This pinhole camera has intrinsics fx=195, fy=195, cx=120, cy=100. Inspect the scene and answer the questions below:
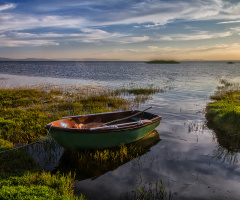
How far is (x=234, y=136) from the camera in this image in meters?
9.94

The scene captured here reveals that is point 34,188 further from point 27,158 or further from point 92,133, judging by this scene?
point 92,133

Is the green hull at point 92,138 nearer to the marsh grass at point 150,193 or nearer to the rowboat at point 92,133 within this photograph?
the rowboat at point 92,133

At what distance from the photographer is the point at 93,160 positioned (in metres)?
7.38

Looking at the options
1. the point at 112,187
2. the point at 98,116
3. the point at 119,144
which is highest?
the point at 98,116

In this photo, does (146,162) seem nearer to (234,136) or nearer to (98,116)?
(98,116)

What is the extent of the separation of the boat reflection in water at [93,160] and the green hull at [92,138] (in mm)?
272

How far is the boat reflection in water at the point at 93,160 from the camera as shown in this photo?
6.83 metres

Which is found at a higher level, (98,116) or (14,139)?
(98,116)

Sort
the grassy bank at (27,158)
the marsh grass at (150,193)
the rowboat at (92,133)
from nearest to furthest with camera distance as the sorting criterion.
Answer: the grassy bank at (27,158)
the marsh grass at (150,193)
the rowboat at (92,133)

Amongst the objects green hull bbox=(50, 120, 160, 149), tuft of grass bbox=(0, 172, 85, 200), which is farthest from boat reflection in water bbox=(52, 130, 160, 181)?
tuft of grass bbox=(0, 172, 85, 200)

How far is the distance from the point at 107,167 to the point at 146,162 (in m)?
1.60

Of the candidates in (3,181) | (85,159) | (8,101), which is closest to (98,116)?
(85,159)

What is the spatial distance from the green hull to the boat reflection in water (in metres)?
0.27

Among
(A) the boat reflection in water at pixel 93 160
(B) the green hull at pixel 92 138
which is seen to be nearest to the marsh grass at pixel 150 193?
(A) the boat reflection in water at pixel 93 160
